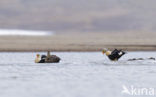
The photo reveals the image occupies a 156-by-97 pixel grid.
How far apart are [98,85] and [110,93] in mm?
2348

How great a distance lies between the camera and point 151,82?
1877cm

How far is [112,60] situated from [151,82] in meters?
16.2

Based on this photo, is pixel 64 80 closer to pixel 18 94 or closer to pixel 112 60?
pixel 18 94

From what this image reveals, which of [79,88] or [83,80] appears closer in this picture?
[79,88]

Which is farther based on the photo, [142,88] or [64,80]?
[64,80]

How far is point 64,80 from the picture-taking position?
1984cm

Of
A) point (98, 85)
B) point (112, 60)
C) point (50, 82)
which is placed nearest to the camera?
point (98, 85)

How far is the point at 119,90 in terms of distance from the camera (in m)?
16.3

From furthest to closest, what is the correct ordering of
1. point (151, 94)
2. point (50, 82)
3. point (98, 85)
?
point (50, 82)
point (98, 85)
point (151, 94)

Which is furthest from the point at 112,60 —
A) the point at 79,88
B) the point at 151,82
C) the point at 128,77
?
the point at 79,88

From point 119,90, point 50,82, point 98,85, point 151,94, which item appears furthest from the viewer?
point 50,82

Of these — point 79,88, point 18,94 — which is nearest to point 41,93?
point 18,94

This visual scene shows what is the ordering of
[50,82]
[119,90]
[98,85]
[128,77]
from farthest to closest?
[128,77]
[50,82]
[98,85]
[119,90]

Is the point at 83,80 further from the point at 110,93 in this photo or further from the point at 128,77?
the point at 110,93
